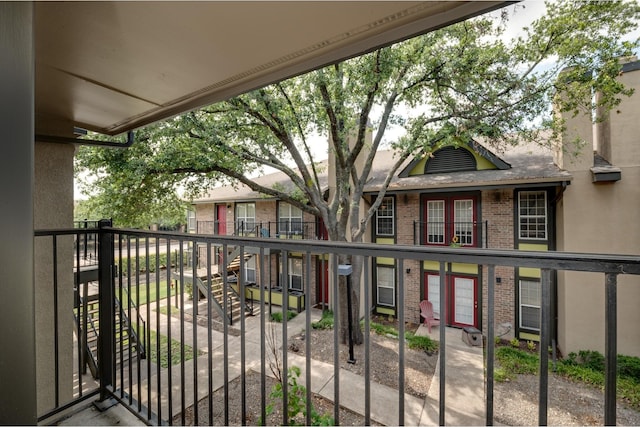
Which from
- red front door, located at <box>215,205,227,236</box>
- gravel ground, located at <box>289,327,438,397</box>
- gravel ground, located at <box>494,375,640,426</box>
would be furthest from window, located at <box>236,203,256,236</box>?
gravel ground, located at <box>494,375,640,426</box>

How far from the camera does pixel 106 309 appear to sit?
222 cm

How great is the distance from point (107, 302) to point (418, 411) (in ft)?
16.0

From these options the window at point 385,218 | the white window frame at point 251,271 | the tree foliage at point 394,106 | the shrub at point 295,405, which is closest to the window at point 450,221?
the window at point 385,218

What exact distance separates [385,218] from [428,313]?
11.4 ft

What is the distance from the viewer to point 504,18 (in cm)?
502

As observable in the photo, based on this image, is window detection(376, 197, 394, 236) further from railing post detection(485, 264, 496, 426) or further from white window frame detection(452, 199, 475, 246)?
railing post detection(485, 264, 496, 426)

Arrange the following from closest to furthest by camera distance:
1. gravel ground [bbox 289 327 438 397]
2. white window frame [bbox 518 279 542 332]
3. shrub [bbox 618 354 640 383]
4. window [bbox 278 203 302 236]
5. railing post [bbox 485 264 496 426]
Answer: railing post [bbox 485 264 496 426], gravel ground [bbox 289 327 438 397], shrub [bbox 618 354 640 383], white window frame [bbox 518 279 542 332], window [bbox 278 203 302 236]

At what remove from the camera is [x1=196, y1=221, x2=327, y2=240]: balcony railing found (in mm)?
11430

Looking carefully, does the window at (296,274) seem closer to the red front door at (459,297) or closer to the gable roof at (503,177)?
the gable roof at (503,177)

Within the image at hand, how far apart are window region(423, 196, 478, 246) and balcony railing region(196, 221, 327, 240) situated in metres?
3.79

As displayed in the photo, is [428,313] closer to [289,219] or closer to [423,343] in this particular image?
[423,343]

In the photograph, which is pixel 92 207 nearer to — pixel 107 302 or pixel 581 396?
pixel 107 302

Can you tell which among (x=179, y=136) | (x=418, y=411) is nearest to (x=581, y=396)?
(x=418, y=411)

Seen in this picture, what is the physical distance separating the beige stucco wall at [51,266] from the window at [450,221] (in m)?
9.33
